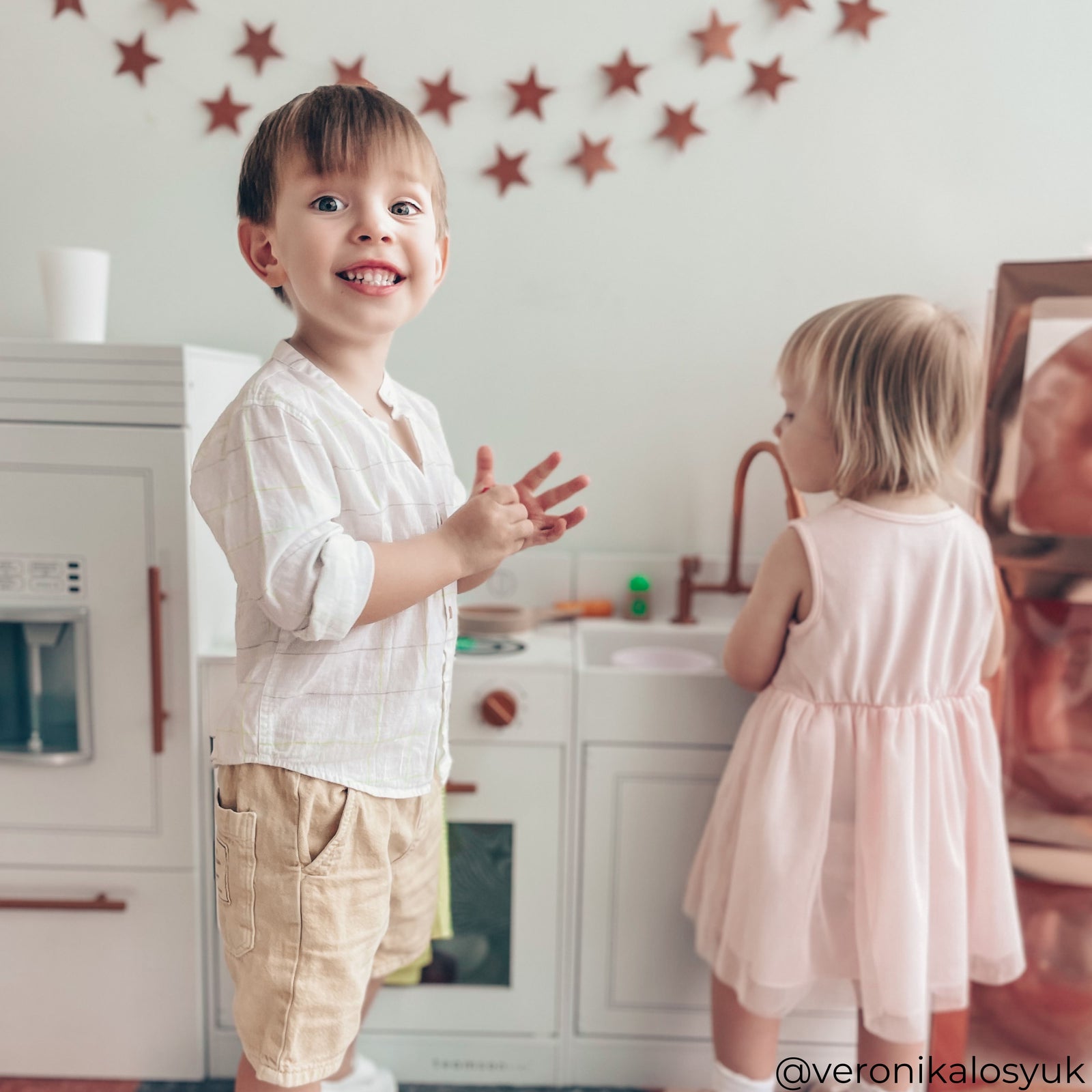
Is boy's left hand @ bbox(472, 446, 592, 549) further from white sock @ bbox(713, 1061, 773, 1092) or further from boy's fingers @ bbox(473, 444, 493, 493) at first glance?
white sock @ bbox(713, 1061, 773, 1092)

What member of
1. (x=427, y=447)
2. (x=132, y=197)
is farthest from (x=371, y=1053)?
(x=132, y=197)

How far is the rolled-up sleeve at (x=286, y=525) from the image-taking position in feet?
2.86

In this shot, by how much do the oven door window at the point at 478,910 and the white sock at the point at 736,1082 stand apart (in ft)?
1.17

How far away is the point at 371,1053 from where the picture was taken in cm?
157

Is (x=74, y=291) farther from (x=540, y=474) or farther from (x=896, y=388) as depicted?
(x=896, y=388)

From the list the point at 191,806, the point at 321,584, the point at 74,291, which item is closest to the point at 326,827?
the point at 321,584

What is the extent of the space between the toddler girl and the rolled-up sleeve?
64cm

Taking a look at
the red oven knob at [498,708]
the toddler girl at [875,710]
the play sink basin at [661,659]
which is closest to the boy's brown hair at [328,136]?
the toddler girl at [875,710]

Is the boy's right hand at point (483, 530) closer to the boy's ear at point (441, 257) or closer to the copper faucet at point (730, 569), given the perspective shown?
the boy's ear at point (441, 257)

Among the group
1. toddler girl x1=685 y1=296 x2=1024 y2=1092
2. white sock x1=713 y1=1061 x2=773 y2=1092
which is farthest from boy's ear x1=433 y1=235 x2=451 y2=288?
white sock x1=713 y1=1061 x2=773 y2=1092

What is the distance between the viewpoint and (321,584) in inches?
34.1

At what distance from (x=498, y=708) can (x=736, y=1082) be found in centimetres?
62

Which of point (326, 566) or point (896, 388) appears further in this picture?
point (896, 388)

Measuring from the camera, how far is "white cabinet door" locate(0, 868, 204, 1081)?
1.50m
